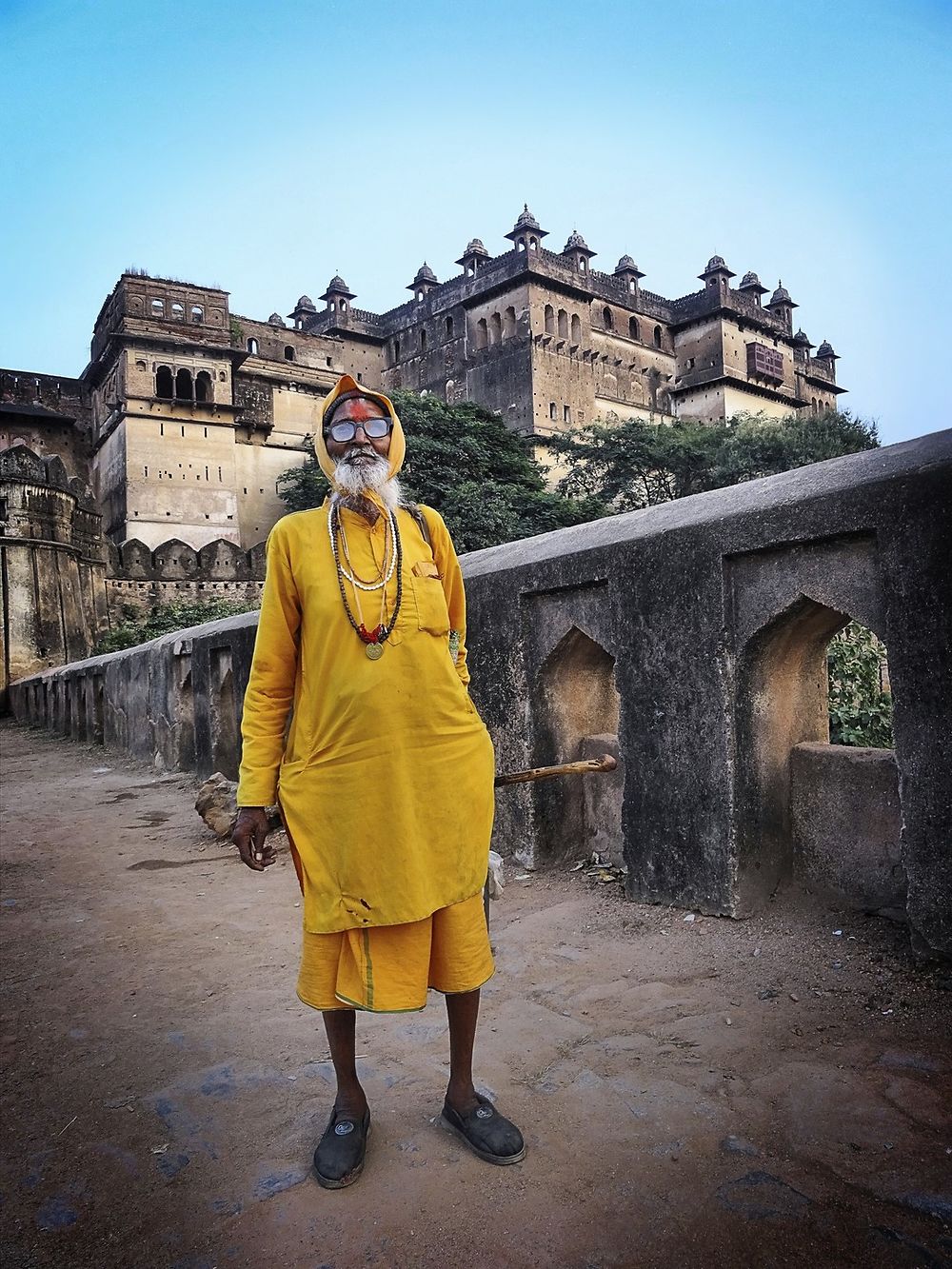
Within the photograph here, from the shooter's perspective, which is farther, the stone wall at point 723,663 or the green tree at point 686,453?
the green tree at point 686,453

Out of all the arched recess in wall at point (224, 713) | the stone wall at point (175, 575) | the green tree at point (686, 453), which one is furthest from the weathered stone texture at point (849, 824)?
the green tree at point (686, 453)

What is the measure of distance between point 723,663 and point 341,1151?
77.6 inches

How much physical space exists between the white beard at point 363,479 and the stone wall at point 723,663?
4.73 ft

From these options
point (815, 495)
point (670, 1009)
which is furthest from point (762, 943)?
point (815, 495)

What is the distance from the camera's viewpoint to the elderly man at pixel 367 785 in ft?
6.28

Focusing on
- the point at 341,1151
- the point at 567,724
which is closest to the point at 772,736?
the point at 567,724

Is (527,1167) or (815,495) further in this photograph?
(815,495)

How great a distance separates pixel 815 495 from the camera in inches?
110

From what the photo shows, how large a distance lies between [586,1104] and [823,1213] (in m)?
0.59

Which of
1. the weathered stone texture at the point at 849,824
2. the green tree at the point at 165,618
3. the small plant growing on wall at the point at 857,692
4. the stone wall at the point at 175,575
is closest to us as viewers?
the weathered stone texture at the point at 849,824

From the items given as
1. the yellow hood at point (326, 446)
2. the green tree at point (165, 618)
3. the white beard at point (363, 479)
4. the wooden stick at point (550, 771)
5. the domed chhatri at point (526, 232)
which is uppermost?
the domed chhatri at point (526, 232)

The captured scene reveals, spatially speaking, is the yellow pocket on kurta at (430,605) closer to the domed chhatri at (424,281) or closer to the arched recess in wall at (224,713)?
the arched recess in wall at (224,713)

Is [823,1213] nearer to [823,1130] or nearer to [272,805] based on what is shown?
[823,1130]

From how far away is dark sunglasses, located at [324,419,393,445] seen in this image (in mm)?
2184
